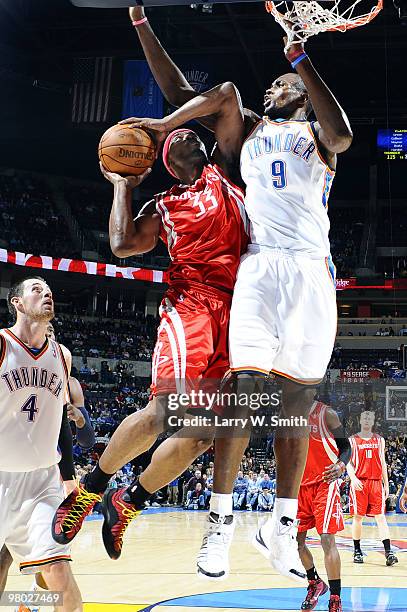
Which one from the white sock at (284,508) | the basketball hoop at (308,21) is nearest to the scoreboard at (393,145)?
the basketball hoop at (308,21)

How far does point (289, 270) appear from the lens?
385cm

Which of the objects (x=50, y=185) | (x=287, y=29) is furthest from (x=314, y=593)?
(x=50, y=185)

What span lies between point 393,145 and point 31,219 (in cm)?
1200

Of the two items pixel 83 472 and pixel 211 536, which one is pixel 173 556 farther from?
pixel 211 536

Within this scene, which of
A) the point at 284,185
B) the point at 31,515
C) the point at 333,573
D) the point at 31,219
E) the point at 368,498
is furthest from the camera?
the point at 31,219

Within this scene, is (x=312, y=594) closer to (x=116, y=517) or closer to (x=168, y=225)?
(x=116, y=517)

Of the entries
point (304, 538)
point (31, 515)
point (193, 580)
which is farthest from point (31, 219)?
point (31, 515)

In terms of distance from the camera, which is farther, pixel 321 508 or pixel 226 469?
pixel 321 508

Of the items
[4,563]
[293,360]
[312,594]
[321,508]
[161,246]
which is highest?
[161,246]

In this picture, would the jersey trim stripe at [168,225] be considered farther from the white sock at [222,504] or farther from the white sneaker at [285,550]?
the white sneaker at [285,550]

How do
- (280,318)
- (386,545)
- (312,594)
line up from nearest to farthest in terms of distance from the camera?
(280,318)
(312,594)
(386,545)

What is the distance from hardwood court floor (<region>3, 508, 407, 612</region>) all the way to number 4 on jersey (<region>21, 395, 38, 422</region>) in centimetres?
240

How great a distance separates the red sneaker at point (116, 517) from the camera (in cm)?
377

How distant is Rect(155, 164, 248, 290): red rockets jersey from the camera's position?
391 cm
